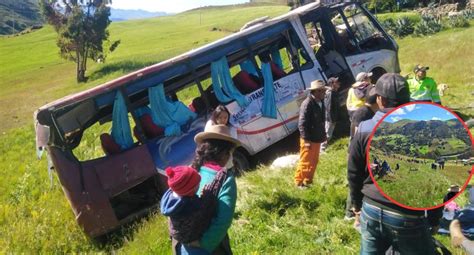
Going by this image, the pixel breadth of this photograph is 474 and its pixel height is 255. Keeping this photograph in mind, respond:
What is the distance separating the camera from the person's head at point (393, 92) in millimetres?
2871

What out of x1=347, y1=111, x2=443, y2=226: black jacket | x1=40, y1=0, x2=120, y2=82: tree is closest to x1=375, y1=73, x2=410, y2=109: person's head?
x1=347, y1=111, x2=443, y2=226: black jacket

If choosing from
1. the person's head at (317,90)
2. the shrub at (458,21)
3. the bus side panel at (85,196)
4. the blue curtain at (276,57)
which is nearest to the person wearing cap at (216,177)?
the person's head at (317,90)

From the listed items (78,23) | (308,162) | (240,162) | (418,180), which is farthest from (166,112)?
(78,23)

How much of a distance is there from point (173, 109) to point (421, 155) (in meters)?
5.79

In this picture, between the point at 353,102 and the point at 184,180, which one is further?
the point at 353,102

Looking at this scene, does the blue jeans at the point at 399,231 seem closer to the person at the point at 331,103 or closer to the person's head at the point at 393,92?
the person's head at the point at 393,92

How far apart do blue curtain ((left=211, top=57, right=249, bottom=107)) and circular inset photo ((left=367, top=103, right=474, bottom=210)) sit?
5.71 meters

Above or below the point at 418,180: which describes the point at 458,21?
below

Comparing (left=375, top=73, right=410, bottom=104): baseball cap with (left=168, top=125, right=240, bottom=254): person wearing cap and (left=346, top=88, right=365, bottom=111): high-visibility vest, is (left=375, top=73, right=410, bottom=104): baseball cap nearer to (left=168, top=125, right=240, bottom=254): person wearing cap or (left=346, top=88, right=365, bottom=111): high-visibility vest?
(left=168, top=125, right=240, bottom=254): person wearing cap

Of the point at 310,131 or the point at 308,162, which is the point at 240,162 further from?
the point at 310,131

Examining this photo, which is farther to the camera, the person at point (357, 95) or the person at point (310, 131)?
the person at point (357, 95)

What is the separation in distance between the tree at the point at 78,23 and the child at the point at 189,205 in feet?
129

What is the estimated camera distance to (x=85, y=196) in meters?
6.67

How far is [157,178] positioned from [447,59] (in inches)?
500
